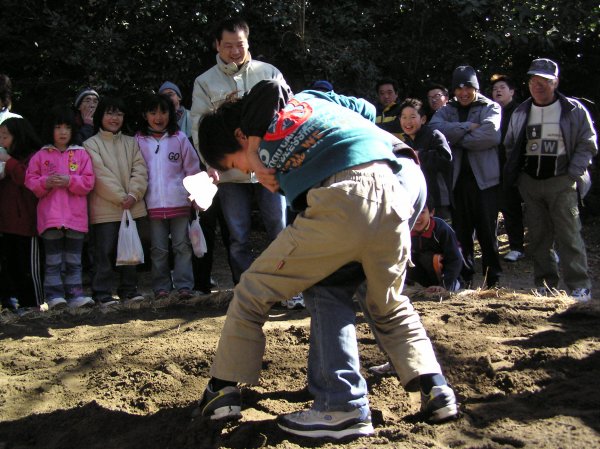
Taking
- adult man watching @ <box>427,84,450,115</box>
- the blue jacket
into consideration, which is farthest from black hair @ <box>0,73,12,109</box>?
adult man watching @ <box>427,84,450,115</box>

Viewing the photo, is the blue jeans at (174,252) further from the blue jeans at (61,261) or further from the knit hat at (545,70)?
the knit hat at (545,70)

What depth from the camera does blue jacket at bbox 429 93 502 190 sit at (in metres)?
6.49

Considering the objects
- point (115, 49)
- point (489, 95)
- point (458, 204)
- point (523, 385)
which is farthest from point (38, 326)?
point (489, 95)

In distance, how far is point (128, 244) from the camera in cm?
579

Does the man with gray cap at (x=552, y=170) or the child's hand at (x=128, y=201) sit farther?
the man with gray cap at (x=552, y=170)

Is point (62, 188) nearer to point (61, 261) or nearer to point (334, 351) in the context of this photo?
point (61, 261)

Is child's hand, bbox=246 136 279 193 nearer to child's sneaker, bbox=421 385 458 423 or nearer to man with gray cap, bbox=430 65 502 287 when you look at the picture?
child's sneaker, bbox=421 385 458 423

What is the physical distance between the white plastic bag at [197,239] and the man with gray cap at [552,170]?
260cm

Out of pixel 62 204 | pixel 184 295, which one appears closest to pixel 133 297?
pixel 184 295

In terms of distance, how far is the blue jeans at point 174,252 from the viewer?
591 cm

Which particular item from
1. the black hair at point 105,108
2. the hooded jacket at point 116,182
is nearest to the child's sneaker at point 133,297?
the hooded jacket at point 116,182

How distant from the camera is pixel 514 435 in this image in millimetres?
2852

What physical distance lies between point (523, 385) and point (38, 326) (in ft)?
10.5

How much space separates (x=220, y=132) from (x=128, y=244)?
264 cm
